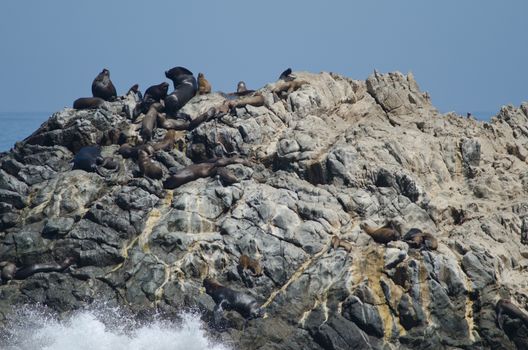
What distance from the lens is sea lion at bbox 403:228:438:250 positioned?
78.4 feet

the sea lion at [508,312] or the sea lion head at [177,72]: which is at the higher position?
the sea lion head at [177,72]

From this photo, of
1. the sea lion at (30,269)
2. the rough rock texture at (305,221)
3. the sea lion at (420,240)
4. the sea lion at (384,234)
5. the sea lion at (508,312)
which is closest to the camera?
the sea lion at (508,312)

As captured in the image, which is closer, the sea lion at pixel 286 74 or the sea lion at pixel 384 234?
the sea lion at pixel 384 234

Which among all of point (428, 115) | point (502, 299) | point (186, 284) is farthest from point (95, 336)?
point (428, 115)

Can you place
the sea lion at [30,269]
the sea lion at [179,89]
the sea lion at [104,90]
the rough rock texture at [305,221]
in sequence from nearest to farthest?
1. the rough rock texture at [305,221]
2. the sea lion at [30,269]
3. the sea lion at [179,89]
4. the sea lion at [104,90]

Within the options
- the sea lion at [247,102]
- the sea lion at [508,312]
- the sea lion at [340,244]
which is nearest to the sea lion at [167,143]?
the sea lion at [247,102]

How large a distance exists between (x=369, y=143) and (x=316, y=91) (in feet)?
11.1

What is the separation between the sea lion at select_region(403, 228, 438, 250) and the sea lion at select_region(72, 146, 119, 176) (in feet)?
28.3

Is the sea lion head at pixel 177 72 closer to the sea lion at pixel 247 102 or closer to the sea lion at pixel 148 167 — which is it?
the sea lion at pixel 247 102

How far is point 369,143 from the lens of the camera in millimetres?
26688

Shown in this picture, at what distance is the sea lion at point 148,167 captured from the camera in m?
26.7

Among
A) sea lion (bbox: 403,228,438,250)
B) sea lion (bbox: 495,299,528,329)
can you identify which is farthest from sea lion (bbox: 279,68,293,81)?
sea lion (bbox: 495,299,528,329)

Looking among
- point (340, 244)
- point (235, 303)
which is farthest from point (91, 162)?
point (340, 244)

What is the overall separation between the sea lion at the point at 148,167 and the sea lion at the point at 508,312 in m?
9.78
